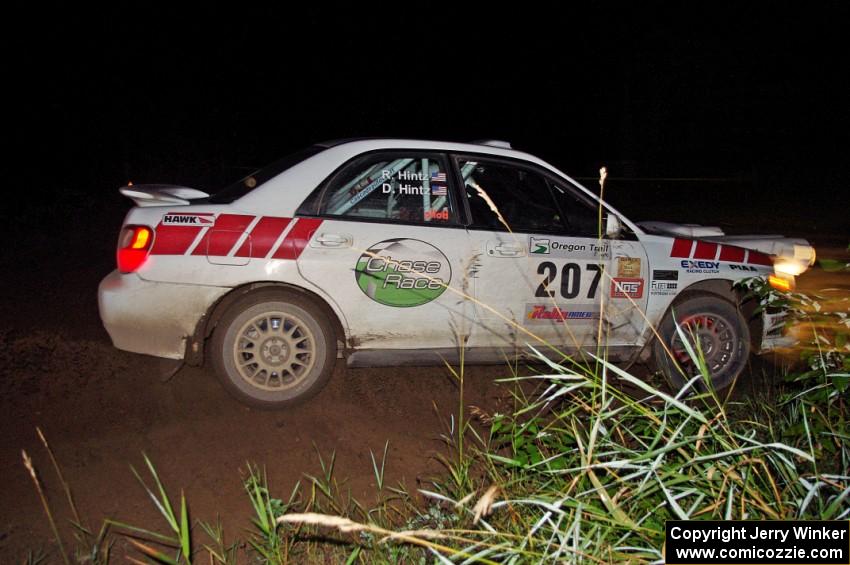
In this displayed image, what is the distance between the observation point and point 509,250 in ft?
17.2

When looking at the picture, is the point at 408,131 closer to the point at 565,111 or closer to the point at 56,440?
the point at 565,111

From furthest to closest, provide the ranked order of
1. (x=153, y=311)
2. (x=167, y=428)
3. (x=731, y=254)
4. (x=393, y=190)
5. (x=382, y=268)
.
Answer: (x=731, y=254) → (x=393, y=190) → (x=382, y=268) → (x=153, y=311) → (x=167, y=428)

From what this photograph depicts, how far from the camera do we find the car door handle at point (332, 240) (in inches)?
194

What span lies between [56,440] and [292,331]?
150cm

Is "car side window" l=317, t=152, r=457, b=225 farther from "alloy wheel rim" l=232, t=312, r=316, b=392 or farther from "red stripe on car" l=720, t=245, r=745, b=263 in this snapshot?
"red stripe on car" l=720, t=245, r=745, b=263

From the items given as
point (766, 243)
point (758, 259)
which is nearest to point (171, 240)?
point (758, 259)

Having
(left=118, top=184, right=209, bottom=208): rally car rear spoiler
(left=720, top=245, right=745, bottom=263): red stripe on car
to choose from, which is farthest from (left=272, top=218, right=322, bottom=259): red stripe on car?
(left=720, top=245, right=745, bottom=263): red stripe on car

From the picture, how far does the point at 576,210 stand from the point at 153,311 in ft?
9.63

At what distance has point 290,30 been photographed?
32844 millimetres

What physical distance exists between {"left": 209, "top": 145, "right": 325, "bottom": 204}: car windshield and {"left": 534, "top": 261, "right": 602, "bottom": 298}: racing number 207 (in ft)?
5.75

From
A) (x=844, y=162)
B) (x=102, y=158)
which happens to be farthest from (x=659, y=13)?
(x=102, y=158)

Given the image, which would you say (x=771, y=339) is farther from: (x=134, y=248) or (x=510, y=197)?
(x=134, y=248)

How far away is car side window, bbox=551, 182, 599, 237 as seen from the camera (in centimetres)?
543

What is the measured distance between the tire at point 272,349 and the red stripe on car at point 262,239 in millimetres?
274
